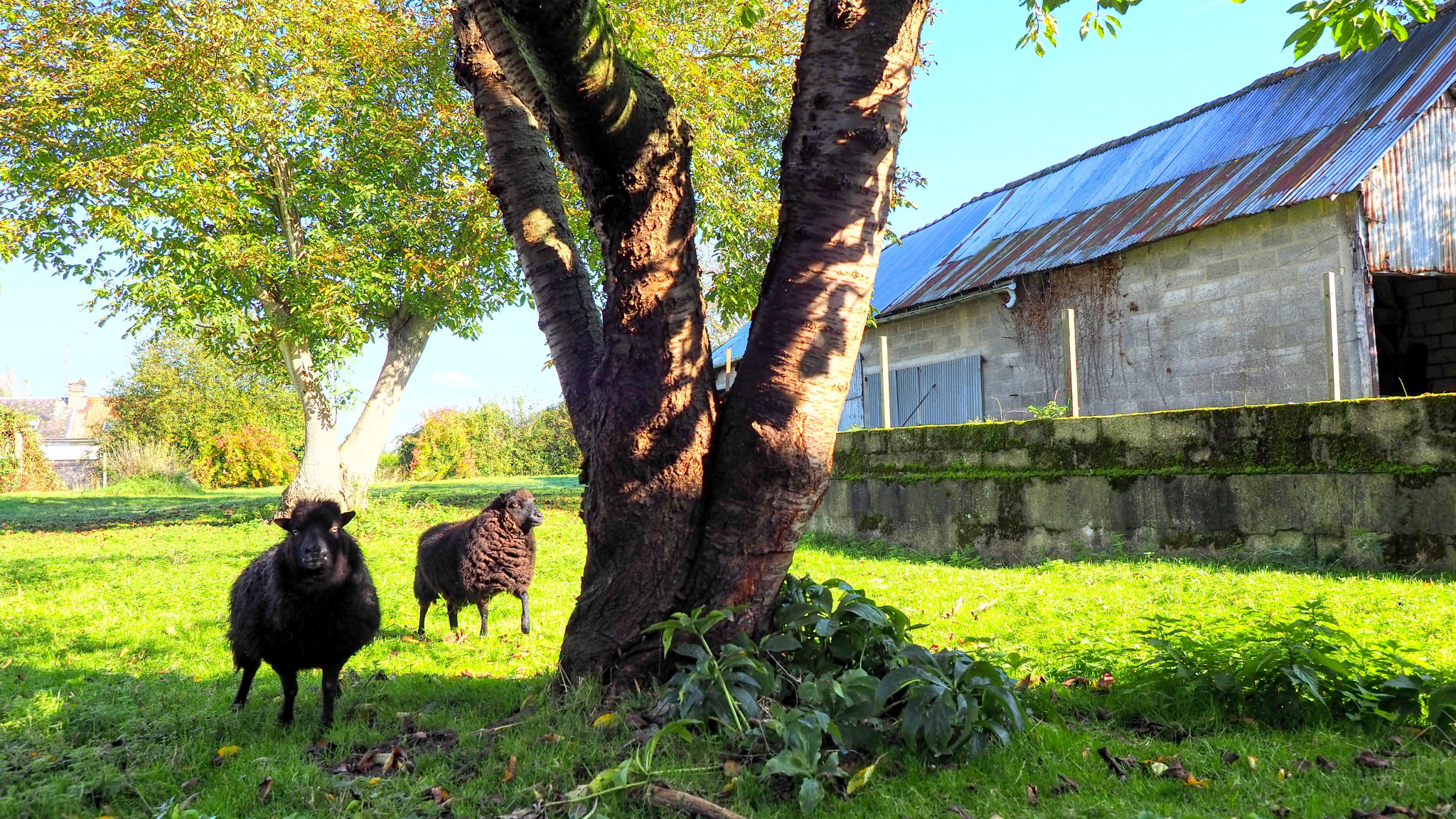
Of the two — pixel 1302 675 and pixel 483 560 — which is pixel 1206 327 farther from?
pixel 483 560

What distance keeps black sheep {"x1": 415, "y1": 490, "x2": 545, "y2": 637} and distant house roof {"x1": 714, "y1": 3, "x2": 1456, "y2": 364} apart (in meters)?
10.4

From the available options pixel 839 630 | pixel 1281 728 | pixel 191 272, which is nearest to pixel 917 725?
pixel 839 630

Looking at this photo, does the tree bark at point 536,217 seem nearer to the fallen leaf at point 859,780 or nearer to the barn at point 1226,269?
the fallen leaf at point 859,780

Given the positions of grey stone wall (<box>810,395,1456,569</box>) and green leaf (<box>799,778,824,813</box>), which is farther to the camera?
grey stone wall (<box>810,395,1456,569</box>)

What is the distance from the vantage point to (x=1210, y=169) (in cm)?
1449

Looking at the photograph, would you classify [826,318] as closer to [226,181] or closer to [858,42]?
[858,42]

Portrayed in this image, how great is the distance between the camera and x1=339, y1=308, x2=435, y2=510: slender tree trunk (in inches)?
726

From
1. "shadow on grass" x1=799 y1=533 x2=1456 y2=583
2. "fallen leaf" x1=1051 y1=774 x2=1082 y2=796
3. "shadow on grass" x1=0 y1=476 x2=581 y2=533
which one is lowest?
"fallen leaf" x1=1051 y1=774 x2=1082 y2=796

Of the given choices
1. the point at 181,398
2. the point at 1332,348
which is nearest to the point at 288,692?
the point at 1332,348

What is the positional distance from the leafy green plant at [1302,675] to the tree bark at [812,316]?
6.28 ft

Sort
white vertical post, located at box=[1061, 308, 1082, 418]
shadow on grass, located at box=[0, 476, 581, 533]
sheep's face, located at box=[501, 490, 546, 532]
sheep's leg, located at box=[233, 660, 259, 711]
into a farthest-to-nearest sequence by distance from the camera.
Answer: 1. shadow on grass, located at box=[0, 476, 581, 533]
2. white vertical post, located at box=[1061, 308, 1082, 418]
3. sheep's face, located at box=[501, 490, 546, 532]
4. sheep's leg, located at box=[233, 660, 259, 711]

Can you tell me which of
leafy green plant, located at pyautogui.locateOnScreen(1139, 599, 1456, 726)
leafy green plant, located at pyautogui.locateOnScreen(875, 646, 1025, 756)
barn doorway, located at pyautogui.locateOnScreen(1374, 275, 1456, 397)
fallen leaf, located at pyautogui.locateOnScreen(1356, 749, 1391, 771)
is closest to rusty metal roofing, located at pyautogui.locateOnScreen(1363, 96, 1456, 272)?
barn doorway, located at pyautogui.locateOnScreen(1374, 275, 1456, 397)

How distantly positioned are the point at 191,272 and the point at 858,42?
14.4m

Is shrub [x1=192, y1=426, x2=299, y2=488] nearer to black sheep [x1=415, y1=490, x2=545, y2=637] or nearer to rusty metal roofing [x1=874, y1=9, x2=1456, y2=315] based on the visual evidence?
rusty metal roofing [x1=874, y1=9, x2=1456, y2=315]
